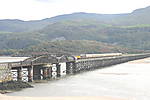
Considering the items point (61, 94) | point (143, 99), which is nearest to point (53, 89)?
point (61, 94)

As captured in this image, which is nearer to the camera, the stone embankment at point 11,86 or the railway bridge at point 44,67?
the stone embankment at point 11,86

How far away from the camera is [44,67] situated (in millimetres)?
82062

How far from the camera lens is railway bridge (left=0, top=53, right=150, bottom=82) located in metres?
64.9

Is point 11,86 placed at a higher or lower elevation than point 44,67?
lower

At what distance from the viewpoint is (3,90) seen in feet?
193

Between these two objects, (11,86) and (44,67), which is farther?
(44,67)

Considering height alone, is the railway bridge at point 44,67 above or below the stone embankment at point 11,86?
above

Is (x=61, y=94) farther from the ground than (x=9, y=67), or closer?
closer

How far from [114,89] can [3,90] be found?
2377cm

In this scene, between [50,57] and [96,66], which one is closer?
[50,57]

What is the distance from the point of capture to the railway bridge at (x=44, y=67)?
64.9m

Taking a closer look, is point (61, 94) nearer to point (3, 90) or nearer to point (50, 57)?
point (3, 90)

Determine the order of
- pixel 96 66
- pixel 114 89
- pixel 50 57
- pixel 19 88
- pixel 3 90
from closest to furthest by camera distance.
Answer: pixel 3 90 → pixel 19 88 → pixel 114 89 → pixel 50 57 → pixel 96 66

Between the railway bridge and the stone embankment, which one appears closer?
the stone embankment
